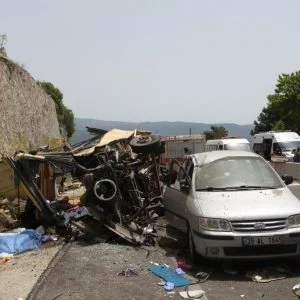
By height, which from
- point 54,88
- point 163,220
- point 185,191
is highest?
point 54,88

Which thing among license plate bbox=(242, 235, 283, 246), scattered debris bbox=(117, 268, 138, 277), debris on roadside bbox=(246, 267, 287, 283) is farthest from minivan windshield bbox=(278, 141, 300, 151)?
scattered debris bbox=(117, 268, 138, 277)

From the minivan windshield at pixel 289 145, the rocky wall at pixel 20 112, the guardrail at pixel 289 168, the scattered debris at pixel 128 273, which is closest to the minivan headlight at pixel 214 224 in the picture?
the scattered debris at pixel 128 273

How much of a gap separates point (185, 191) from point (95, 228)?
6.69 feet

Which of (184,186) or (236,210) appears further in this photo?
(184,186)

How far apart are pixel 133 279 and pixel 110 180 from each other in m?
2.97

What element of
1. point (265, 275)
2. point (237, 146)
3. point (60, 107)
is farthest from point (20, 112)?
point (60, 107)

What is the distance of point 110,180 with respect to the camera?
953cm

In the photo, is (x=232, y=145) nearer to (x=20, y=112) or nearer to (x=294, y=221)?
(x=20, y=112)

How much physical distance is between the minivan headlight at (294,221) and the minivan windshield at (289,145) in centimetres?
2321

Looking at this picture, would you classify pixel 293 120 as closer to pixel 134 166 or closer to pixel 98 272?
pixel 134 166

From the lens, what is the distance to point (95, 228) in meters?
9.43

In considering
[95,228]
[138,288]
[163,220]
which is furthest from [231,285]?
[163,220]

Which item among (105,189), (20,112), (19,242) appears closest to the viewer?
(19,242)

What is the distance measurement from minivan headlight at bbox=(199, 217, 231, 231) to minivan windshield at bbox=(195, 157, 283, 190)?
1.01 metres
